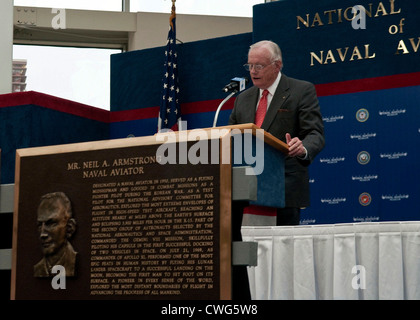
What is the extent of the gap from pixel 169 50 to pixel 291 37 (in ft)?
4.90

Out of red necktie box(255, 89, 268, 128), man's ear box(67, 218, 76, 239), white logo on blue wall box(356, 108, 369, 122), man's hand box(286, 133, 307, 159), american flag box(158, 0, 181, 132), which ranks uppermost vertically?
american flag box(158, 0, 181, 132)

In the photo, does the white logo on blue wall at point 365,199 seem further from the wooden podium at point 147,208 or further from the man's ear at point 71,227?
the man's ear at point 71,227

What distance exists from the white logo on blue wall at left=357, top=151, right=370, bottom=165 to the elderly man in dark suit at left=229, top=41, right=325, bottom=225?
10.4ft

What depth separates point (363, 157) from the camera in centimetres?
639

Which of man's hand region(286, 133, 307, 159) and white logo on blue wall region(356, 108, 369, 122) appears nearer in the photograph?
man's hand region(286, 133, 307, 159)

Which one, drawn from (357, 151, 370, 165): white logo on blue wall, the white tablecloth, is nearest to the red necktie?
the white tablecloth

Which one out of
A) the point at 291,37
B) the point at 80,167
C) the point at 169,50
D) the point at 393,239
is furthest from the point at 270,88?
the point at 169,50

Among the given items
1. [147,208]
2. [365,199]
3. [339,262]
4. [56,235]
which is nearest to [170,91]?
[365,199]

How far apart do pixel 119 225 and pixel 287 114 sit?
1.10 m

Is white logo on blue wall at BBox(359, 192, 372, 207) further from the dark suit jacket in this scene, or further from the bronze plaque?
the bronze plaque

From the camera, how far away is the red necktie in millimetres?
3297

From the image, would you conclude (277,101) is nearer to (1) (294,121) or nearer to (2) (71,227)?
(1) (294,121)

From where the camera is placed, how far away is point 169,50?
7641mm

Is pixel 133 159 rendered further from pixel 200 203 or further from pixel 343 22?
pixel 343 22
